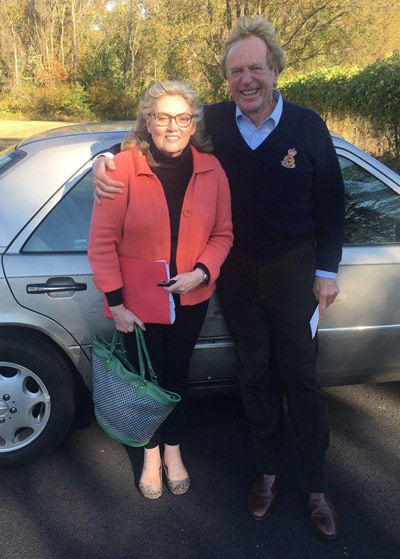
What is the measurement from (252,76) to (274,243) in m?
0.65

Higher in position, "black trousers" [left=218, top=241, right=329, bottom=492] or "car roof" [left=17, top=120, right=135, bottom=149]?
"car roof" [left=17, top=120, right=135, bottom=149]

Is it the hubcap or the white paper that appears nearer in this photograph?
the white paper

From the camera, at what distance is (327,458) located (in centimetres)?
284

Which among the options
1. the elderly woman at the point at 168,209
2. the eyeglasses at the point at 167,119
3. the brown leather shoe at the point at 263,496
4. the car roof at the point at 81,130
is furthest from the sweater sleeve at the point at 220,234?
the brown leather shoe at the point at 263,496

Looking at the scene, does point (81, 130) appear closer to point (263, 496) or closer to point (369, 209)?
point (369, 209)

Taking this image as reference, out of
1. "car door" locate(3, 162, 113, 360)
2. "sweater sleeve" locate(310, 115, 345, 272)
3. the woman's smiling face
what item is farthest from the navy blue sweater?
"car door" locate(3, 162, 113, 360)

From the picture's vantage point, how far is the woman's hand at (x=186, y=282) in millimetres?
2111

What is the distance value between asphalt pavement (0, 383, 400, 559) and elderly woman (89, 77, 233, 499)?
887 millimetres

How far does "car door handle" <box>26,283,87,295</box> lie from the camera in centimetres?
247

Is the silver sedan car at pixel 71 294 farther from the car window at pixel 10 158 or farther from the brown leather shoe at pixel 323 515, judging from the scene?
the brown leather shoe at pixel 323 515

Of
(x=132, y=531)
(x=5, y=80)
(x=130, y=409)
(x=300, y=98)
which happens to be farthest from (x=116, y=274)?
(x=5, y=80)

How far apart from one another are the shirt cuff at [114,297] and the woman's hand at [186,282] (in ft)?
0.63

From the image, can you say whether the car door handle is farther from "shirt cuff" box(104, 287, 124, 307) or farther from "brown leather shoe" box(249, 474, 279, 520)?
"brown leather shoe" box(249, 474, 279, 520)

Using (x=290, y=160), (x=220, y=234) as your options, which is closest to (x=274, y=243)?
(x=220, y=234)
